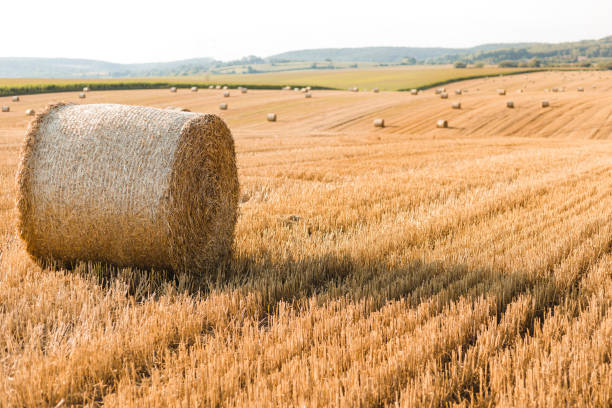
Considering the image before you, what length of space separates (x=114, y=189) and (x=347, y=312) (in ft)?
8.65

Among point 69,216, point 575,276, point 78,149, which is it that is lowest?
point 575,276

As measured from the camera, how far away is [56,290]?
5.11 meters

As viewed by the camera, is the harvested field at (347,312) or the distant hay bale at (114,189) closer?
the harvested field at (347,312)

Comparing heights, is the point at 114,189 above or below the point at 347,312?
above

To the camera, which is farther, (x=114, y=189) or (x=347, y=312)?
(x=114, y=189)

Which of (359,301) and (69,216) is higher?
(69,216)

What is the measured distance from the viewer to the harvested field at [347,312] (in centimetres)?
341

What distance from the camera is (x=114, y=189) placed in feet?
18.0

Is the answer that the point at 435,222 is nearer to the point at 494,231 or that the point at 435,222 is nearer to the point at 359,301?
the point at 494,231

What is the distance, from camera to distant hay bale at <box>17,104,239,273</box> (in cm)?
547

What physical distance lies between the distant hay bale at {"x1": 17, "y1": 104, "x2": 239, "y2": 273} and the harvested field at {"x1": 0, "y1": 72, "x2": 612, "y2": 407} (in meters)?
0.28

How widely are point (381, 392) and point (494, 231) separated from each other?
444cm

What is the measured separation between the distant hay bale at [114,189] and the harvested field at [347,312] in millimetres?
282

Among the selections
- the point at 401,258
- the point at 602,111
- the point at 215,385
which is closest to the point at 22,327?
the point at 215,385
